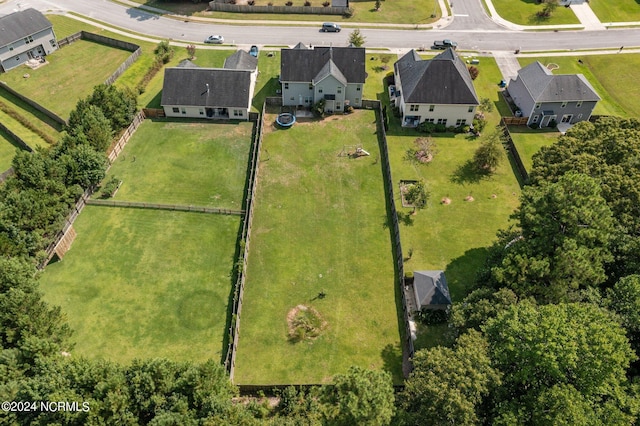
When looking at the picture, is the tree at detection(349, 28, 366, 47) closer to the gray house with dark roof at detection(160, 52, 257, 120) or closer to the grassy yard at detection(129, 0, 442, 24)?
the grassy yard at detection(129, 0, 442, 24)

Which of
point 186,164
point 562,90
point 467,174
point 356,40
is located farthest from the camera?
point 356,40

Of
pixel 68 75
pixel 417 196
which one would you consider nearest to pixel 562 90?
pixel 417 196

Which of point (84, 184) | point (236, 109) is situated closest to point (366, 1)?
point (236, 109)

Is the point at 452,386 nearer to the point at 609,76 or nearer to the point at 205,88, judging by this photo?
the point at 205,88

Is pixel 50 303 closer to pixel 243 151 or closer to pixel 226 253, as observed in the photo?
pixel 226 253

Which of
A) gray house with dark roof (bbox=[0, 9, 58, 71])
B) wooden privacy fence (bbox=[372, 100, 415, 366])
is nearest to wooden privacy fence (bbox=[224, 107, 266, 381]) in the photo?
wooden privacy fence (bbox=[372, 100, 415, 366])

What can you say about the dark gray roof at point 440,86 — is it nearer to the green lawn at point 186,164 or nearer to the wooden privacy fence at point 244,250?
the wooden privacy fence at point 244,250
